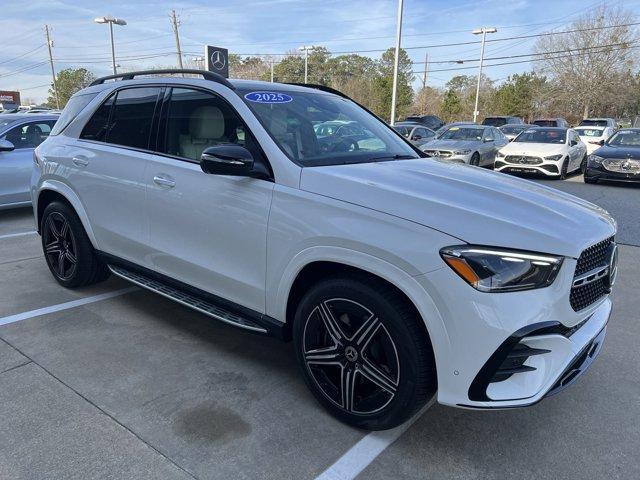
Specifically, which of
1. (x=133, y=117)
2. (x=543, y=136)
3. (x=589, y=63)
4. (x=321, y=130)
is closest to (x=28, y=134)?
(x=133, y=117)

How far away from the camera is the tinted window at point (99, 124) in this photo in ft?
13.4

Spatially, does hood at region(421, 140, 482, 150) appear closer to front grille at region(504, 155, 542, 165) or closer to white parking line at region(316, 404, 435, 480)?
front grille at region(504, 155, 542, 165)

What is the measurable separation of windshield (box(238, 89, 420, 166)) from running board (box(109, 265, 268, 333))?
1.02 m

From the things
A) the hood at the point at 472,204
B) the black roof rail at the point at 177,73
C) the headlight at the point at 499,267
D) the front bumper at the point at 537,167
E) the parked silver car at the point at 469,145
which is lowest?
the front bumper at the point at 537,167

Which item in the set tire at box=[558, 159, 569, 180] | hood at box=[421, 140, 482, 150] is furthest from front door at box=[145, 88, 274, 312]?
tire at box=[558, 159, 569, 180]

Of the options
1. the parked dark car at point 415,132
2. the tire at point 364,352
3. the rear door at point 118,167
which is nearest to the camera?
the tire at point 364,352

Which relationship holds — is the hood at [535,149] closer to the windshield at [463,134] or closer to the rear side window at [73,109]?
the windshield at [463,134]

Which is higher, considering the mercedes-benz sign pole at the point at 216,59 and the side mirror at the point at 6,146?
the mercedes-benz sign pole at the point at 216,59

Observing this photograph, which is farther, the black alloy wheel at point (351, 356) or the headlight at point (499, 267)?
the black alloy wheel at point (351, 356)

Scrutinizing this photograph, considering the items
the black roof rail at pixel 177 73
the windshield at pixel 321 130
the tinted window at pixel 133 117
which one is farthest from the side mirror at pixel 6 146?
the windshield at pixel 321 130

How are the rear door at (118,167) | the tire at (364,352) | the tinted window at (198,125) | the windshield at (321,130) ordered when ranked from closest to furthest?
the tire at (364,352), the windshield at (321,130), the tinted window at (198,125), the rear door at (118,167)

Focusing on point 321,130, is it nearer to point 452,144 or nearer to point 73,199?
point 73,199

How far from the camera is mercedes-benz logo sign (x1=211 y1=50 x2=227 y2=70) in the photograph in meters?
11.4

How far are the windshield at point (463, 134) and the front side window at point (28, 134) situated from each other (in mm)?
10847
